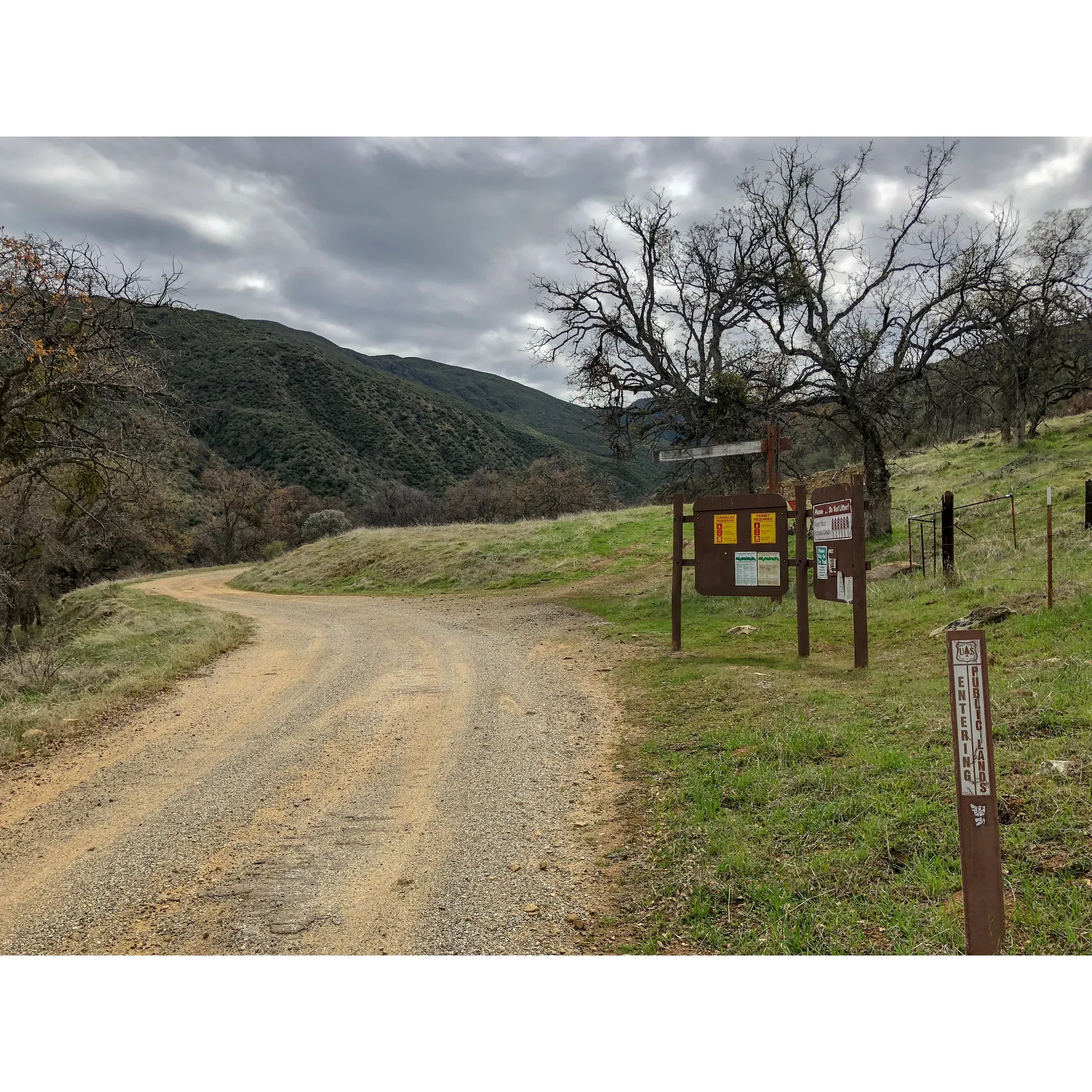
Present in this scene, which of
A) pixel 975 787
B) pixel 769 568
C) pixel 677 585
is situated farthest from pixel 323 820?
pixel 769 568

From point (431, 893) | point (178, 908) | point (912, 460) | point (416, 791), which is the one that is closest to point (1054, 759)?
point (431, 893)

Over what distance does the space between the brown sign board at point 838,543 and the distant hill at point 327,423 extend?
56.8m

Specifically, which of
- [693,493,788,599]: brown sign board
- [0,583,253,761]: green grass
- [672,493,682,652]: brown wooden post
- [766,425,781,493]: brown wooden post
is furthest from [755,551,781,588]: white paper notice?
[0,583,253,761]: green grass

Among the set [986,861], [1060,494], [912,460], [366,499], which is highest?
[366,499]

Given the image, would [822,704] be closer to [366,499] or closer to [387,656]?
[387,656]

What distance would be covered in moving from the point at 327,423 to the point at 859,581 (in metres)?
85.9

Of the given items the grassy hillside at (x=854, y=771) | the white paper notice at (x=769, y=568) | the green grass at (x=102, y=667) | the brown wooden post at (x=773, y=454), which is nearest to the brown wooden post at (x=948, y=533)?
the grassy hillside at (x=854, y=771)

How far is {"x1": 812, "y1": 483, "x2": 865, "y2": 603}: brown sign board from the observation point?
860 cm

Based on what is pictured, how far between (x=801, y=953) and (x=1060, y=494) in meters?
18.2

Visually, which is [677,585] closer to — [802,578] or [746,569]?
[746,569]

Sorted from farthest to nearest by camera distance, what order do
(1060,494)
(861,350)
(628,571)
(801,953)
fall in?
(628,571)
(861,350)
(1060,494)
(801,953)

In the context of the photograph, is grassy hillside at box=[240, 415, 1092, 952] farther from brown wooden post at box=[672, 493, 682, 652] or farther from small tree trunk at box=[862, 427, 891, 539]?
small tree trunk at box=[862, 427, 891, 539]

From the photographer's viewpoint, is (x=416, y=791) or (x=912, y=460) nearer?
(x=416, y=791)

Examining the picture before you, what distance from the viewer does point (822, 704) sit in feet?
22.3
